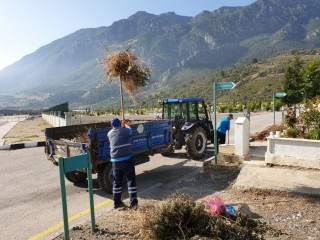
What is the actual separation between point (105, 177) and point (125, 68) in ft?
9.86

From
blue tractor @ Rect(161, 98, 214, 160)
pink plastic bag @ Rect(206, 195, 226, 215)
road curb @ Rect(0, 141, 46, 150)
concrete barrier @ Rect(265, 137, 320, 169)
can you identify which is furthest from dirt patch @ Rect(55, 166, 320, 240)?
road curb @ Rect(0, 141, 46, 150)

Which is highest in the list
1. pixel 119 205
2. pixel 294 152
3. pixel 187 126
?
pixel 187 126

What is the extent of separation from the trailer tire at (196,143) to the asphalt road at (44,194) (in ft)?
1.28

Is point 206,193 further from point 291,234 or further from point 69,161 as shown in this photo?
point 69,161

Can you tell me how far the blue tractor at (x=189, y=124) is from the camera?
10771 mm

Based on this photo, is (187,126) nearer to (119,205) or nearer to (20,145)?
(119,205)

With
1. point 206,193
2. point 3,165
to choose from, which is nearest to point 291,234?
point 206,193

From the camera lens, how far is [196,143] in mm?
11133

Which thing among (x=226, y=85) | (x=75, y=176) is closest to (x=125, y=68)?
(x=226, y=85)

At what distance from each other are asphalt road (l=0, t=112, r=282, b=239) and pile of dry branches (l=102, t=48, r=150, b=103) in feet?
8.97

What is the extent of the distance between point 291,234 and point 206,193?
240 centimetres

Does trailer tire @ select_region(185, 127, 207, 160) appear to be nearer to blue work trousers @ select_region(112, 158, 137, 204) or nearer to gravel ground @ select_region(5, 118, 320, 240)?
gravel ground @ select_region(5, 118, 320, 240)

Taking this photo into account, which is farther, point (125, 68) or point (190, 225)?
point (125, 68)

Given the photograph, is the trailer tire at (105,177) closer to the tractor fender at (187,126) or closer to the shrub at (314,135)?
the tractor fender at (187,126)
